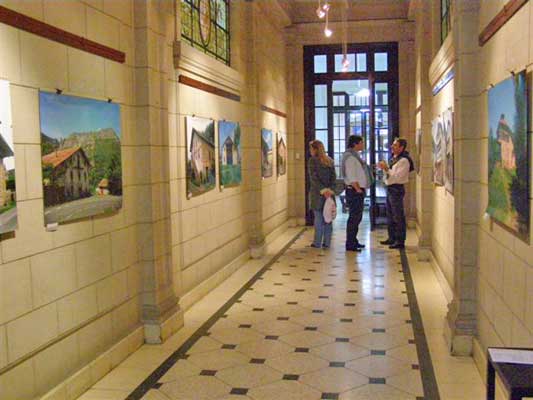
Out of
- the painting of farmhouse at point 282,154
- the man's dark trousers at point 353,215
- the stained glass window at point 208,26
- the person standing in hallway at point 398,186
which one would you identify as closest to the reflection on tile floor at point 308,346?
the man's dark trousers at point 353,215

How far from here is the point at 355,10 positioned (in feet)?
43.1

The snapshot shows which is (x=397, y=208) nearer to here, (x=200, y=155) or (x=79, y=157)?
(x=200, y=155)

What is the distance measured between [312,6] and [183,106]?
766 centimetres

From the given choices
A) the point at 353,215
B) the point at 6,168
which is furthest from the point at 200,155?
the point at 353,215

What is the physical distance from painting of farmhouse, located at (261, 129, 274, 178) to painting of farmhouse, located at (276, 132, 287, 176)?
0.87 meters

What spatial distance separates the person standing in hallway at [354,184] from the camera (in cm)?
1008

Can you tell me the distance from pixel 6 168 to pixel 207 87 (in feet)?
13.6

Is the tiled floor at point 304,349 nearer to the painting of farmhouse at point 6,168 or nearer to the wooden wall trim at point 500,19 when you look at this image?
the painting of farmhouse at point 6,168

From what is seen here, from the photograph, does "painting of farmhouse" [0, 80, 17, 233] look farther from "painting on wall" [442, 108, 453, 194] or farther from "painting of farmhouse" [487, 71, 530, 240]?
"painting on wall" [442, 108, 453, 194]

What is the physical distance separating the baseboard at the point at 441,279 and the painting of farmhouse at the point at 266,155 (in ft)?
10.1

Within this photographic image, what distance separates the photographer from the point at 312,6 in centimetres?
1322

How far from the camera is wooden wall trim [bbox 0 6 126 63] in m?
3.48

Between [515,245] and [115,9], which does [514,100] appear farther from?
[115,9]

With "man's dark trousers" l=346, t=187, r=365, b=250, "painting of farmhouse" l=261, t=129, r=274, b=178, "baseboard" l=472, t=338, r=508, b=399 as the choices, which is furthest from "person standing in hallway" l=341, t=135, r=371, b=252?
"baseboard" l=472, t=338, r=508, b=399
